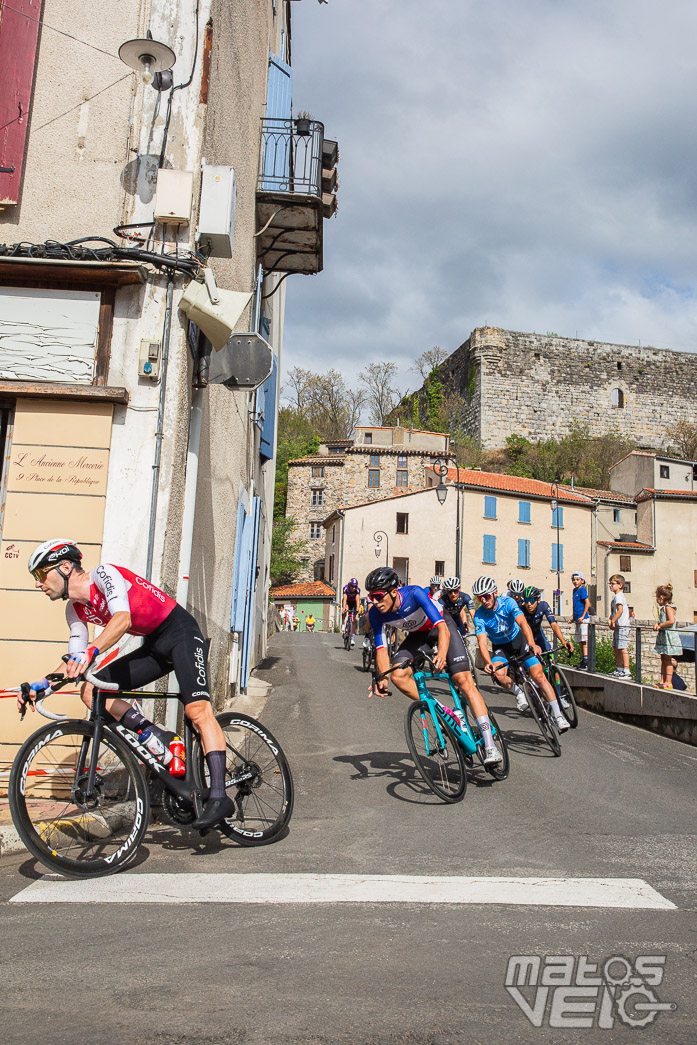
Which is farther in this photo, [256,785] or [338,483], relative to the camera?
[338,483]

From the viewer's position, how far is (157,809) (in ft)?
18.5

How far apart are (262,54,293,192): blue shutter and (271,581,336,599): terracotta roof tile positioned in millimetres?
39528

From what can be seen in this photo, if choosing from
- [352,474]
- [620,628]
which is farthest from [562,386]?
[620,628]

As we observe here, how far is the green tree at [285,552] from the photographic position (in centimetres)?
5825

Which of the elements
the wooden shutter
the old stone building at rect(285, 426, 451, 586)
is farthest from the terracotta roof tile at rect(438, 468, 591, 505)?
the wooden shutter

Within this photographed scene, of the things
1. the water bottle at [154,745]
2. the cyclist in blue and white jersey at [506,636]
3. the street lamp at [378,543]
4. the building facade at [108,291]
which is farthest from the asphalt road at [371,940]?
the street lamp at [378,543]

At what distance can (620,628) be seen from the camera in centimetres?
1302

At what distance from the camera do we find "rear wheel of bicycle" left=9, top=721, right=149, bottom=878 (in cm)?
422

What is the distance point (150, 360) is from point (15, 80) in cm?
314

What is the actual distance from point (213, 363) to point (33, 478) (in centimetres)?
221

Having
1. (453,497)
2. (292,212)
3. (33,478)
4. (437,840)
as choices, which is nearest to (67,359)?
(33,478)

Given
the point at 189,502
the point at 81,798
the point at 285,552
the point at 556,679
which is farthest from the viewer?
the point at 285,552

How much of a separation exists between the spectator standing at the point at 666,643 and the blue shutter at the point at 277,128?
884cm

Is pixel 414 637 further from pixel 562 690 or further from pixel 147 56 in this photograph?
pixel 147 56
